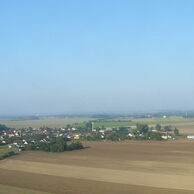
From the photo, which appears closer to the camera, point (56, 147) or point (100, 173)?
point (100, 173)

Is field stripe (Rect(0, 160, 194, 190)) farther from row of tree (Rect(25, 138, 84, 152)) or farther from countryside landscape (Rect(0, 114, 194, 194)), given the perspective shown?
row of tree (Rect(25, 138, 84, 152))

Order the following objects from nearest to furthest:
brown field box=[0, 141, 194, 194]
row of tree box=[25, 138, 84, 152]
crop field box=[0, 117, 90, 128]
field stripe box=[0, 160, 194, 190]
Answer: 1. brown field box=[0, 141, 194, 194]
2. field stripe box=[0, 160, 194, 190]
3. row of tree box=[25, 138, 84, 152]
4. crop field box=[0, 117, 90, 128]

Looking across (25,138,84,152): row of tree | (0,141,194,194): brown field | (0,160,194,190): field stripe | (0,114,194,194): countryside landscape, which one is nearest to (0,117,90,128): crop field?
(25,138,84,152): row of tree

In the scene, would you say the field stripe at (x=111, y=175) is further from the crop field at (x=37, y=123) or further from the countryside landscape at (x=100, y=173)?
the crop field at (x=37, y=123)

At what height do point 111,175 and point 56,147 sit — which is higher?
point 56,147

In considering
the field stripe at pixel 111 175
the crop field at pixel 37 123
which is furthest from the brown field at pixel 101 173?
the crop field at pixel 37 123

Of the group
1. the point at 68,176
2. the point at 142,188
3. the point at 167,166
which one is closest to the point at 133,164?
the point at 167,166

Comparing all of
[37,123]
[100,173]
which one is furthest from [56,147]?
[37,123]

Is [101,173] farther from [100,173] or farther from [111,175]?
[111,175]
